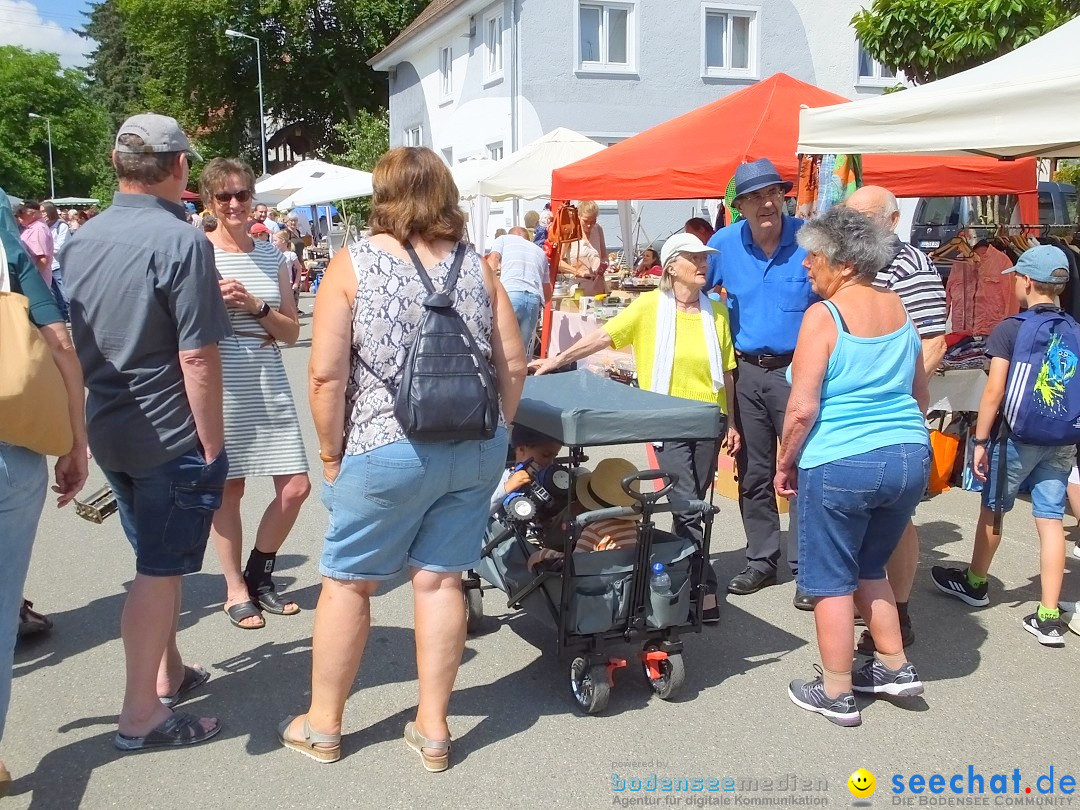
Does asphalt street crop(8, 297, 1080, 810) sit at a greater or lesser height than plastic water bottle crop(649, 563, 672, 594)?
lesser

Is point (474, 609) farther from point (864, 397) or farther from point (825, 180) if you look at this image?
point (825, 180)

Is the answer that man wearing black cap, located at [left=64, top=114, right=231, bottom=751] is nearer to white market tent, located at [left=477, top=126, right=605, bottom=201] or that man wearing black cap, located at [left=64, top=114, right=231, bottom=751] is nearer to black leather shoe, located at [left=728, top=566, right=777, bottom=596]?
black leather shoe, located at [left=728, top=566, right=777, bottom=596]

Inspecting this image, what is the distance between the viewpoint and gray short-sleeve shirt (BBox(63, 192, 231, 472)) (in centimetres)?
300

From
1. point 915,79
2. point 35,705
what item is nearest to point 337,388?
point 35,705

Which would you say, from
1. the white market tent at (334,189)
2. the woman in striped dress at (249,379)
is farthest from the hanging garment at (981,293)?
the white market tent at (334,189)

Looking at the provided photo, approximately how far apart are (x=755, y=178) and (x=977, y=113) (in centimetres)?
102

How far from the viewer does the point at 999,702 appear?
373 cm

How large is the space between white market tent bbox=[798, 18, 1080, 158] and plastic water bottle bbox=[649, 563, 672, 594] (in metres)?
2.30

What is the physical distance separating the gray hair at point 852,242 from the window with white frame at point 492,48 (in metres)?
21.2

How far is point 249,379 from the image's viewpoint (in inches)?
167

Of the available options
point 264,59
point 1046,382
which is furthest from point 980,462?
point 264,59

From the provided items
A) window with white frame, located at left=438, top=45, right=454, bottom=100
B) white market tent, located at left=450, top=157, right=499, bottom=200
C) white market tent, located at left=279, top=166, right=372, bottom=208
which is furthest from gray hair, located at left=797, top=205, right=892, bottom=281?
window with white frame, located at left=438, top=45, right=454, bottom=100

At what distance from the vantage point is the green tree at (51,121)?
216 feet

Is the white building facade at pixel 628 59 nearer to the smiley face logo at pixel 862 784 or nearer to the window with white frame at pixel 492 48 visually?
the window with white frame at pixel 492 48
